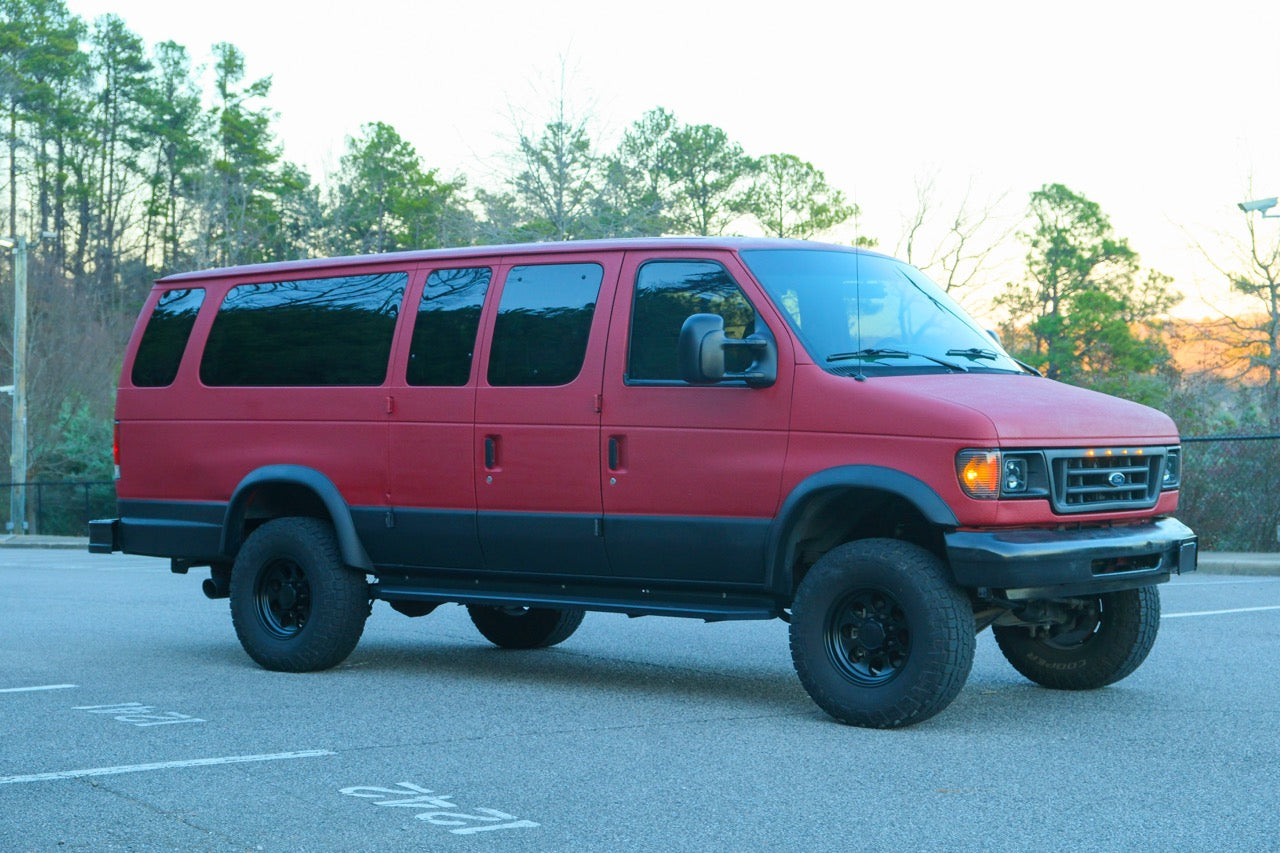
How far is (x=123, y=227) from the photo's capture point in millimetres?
74750

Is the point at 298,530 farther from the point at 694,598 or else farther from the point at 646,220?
the point at 646,220

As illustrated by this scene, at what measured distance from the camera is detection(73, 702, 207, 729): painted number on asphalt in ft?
25.5

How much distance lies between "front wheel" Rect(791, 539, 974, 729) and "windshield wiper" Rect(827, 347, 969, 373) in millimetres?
948

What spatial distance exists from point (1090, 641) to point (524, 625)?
3823 mm

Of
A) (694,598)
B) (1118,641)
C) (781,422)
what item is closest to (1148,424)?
Result: (1118,641)

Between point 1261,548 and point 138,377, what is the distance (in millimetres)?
15736

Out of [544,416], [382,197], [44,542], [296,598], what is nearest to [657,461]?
[544,416]

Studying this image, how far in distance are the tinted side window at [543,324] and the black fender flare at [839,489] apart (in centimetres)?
147

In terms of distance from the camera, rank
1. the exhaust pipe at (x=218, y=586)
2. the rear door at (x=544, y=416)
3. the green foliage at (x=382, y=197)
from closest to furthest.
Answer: the rear door at (x=544, y=416) < the exhaust pipe at (x=218, y=586) < the green foliage at (x=382, y=197)

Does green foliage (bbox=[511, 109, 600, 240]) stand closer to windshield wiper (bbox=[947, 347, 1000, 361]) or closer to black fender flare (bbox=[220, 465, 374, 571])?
black fender flare (bbox=[220, 465, 374, 571])

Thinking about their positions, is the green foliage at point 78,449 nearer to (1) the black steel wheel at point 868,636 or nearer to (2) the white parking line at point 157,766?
(2) the white parking line at point 157,766

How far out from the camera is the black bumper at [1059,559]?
7172mm

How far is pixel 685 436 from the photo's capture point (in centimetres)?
815

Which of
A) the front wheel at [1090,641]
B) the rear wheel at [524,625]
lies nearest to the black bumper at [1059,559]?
the front wheel at [1090,641]
